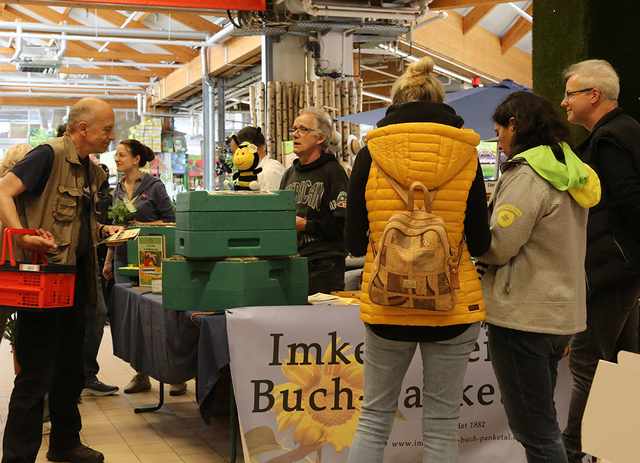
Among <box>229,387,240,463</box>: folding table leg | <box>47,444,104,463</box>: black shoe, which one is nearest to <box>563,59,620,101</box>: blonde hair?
<box>229,387,240,463</box>: folding table leg

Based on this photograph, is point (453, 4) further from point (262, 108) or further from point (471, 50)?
point (471, 50)

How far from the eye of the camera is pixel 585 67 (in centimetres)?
323

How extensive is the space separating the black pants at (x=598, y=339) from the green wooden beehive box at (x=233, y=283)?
1.17 m

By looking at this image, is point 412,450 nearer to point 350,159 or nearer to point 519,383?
point 519,383

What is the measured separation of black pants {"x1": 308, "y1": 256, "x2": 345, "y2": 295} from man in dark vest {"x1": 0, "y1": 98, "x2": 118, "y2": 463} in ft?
3.25

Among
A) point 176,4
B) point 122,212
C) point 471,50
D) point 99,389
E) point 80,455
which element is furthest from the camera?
point 471,50

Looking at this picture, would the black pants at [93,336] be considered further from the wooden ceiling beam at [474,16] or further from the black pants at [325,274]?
the wooden ceiling beam at [474,16]

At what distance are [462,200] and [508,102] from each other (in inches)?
16.8

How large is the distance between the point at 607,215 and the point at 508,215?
654 mm

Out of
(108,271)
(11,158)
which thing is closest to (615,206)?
(11,158)

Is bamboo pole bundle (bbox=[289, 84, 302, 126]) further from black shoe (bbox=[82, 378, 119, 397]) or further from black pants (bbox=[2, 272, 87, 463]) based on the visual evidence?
black pants (bbox=[2, 272, 87, 463])

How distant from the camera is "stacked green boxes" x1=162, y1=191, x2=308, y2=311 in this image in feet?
12.1

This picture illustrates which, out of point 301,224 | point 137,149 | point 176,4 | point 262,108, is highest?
point 176,4

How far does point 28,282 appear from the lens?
3496 mm
